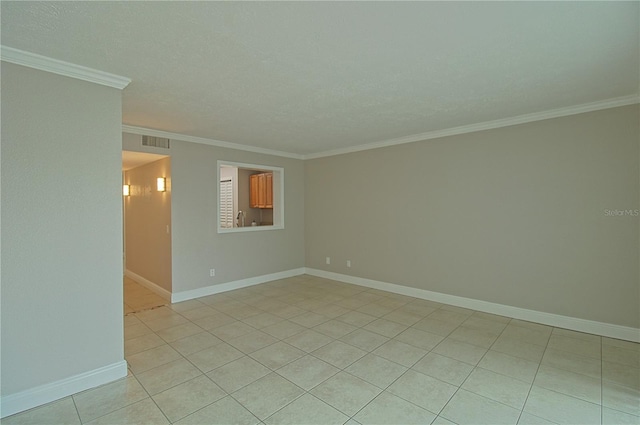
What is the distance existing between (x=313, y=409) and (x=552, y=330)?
10.2 ft

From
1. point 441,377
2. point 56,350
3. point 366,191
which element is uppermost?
point 366,191

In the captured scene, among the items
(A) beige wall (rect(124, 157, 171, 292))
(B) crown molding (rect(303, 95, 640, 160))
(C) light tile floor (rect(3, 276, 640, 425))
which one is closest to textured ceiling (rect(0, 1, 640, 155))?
(B) crown molding (rect(303, 95, 640, 160))

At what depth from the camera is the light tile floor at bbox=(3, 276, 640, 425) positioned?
2.12 m

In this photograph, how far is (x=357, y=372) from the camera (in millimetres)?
2646

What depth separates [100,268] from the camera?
2.51m

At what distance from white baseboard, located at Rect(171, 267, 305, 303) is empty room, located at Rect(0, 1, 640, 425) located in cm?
7

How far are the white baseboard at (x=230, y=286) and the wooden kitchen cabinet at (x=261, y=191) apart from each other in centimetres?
196

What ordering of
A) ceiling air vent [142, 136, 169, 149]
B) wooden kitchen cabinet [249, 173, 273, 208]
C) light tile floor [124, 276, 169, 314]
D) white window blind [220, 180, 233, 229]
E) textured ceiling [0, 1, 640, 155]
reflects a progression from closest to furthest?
textured ceiling [0, 1, 640, 155], ceiling air vent [142, 136, 169, 149], light tile floor [124, 276, 169, 314], wooden kitchen cabinet [249, 173, 273, 208], white window blind [220, 180, 233, 229]

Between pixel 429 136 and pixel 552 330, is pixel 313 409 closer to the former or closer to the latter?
pixel 552 330

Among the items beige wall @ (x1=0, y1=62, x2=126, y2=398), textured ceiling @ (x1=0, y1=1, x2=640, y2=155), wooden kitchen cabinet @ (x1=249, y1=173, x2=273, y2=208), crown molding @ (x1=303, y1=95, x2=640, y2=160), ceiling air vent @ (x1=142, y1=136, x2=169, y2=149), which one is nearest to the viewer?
textured ceiling @ (x1=0, y1=1, x2=640, y2=155)

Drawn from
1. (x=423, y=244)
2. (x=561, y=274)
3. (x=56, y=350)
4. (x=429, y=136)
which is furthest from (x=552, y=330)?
(x=56, y=350)

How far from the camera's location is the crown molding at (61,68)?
2.10 meters

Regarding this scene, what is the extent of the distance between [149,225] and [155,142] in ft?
5.45

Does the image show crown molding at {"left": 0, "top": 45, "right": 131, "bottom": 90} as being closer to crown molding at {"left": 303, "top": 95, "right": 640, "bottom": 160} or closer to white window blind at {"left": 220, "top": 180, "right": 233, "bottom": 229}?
crown molding at {"left": 303, "top": 95, "right": 640, "bottom": 160}
